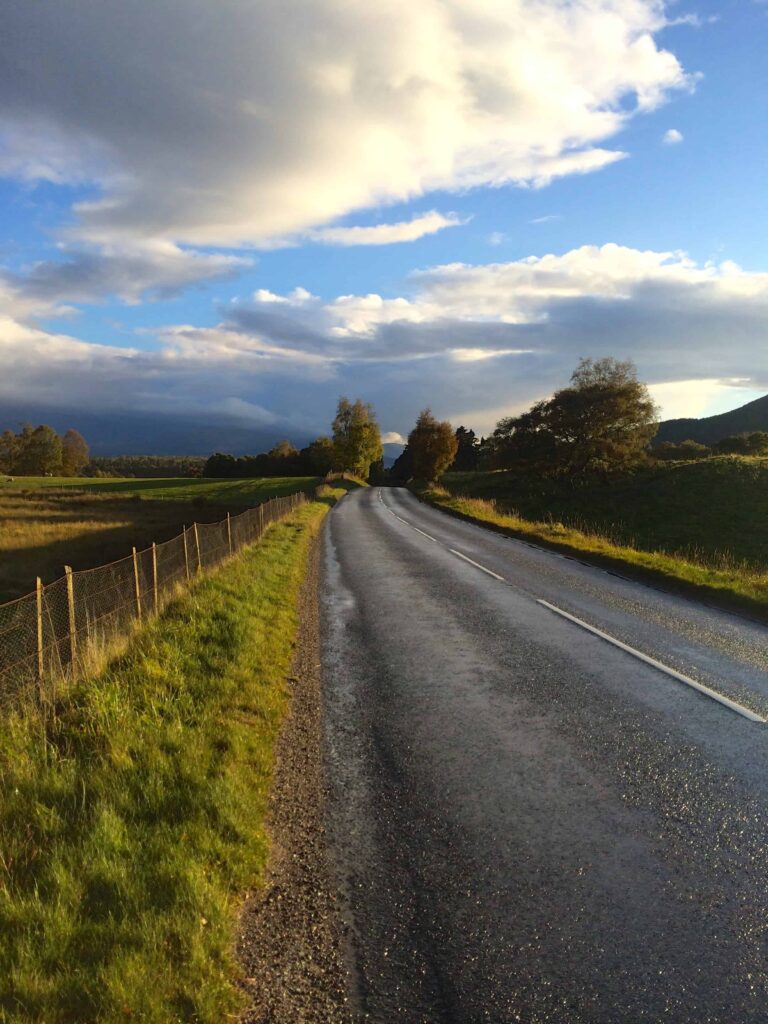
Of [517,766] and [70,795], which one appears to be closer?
[70,795]

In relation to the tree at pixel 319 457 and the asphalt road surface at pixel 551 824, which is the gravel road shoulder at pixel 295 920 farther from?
the tree at pixel 319 457

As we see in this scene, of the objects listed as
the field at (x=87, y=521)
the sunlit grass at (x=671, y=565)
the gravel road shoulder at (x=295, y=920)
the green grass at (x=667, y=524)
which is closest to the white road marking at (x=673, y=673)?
the green grass at (x=667, y=524)

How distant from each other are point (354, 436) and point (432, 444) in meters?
12.7

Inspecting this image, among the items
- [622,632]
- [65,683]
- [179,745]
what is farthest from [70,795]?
[622,632]

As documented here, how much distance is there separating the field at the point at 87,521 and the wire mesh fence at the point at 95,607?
26.0 feet

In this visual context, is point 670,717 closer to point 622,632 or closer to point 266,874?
point 622,632

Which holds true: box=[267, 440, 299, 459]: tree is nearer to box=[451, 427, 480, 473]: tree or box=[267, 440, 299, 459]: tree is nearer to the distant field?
box=[451, 427, 480, 473]: tree

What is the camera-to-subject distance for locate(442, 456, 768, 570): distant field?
1366 inches

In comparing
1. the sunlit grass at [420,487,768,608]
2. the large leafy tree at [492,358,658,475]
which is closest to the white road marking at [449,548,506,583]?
the sunlit grass at [420,487,768,608]

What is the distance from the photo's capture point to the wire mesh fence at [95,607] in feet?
24.6

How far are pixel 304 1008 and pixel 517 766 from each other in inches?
118

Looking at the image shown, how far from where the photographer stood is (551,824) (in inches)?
185

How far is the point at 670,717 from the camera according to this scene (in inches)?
261

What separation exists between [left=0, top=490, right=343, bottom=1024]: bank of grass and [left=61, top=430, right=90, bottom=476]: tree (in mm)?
153584
